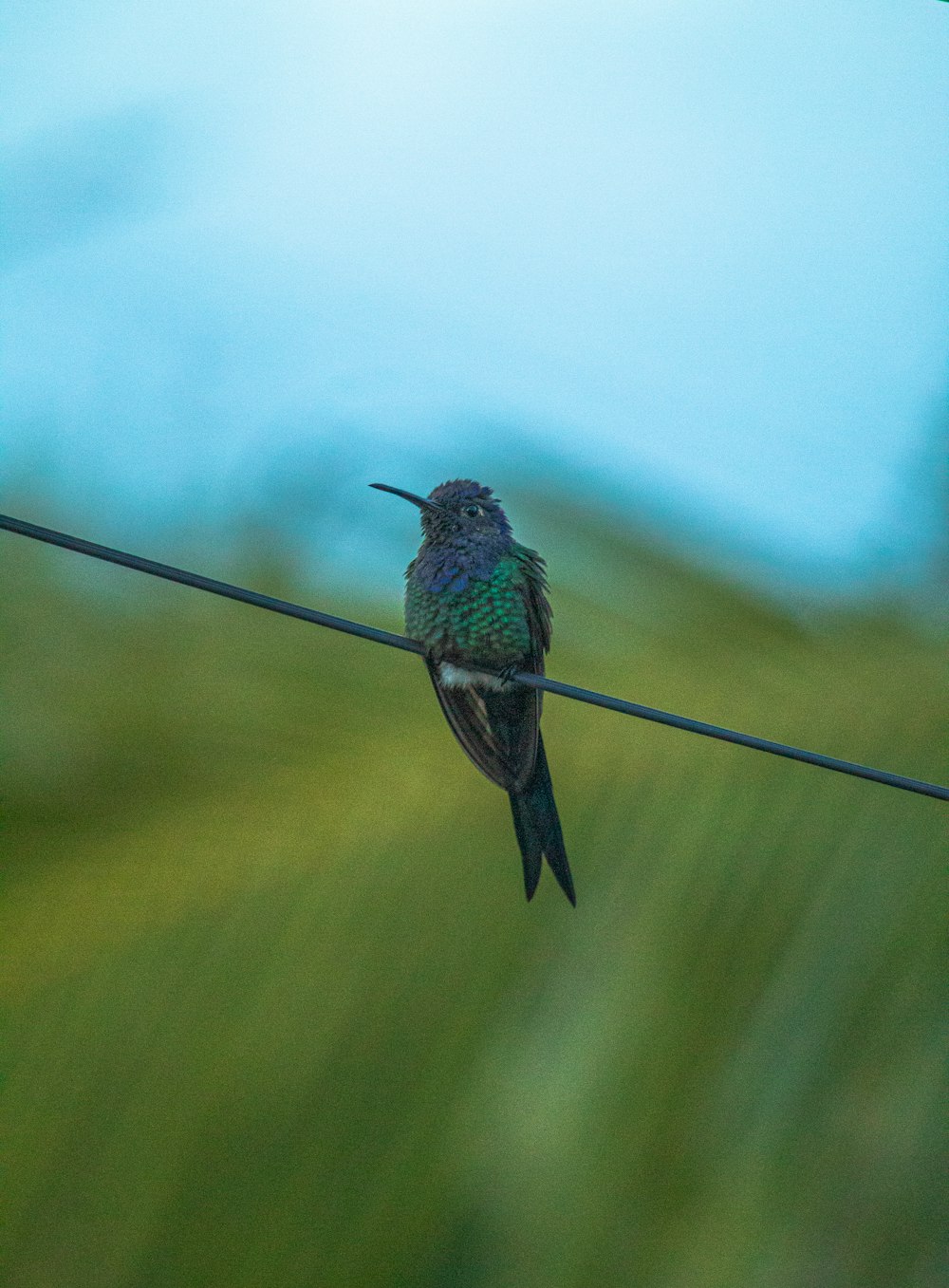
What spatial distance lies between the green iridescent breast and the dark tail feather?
0.91 ft

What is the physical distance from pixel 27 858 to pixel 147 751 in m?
0.51

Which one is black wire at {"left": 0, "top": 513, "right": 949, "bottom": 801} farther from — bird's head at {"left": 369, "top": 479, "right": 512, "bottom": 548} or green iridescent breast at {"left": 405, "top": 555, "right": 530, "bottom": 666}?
bird's head at {"left": 369, "top": 479, "right": 512, "bottom": 548}

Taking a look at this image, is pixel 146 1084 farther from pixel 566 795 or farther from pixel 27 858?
pixel 566 795

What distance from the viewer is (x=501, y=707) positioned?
11.0 feet

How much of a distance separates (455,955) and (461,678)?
0.84 m

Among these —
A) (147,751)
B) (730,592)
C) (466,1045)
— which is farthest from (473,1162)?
(730,592)

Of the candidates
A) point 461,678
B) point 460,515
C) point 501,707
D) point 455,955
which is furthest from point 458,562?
point 455,955

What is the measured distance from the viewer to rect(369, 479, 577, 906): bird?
315 centimetres

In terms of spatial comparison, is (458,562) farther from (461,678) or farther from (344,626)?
(344,626)

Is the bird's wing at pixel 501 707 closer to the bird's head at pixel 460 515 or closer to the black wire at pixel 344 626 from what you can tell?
the bird's head at pixel 460 515

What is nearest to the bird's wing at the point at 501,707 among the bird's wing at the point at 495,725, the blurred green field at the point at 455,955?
the bird's wing at the point at 495,725

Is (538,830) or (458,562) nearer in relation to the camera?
(538,830)

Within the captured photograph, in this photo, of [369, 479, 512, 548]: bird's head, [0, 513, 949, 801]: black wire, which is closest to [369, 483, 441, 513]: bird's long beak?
[369, 479, 512, 548]: bird's head

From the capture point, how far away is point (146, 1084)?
3113 mm
